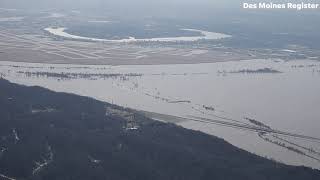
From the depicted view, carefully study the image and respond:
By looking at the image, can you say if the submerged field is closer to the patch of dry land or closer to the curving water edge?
the patch of dry land

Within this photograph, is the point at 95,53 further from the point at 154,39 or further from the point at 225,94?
the point at 225,94

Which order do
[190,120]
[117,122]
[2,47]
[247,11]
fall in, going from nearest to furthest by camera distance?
[117,122], [190,120], [2,47], [247,11]

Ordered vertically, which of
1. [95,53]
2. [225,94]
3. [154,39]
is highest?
[154,39]

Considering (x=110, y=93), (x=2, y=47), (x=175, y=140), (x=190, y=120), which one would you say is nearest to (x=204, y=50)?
(x=2, y=47)

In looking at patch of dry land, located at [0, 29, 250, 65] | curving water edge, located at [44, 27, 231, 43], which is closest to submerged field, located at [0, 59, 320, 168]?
patch of dry land, located at [0, 29, 250, 65]

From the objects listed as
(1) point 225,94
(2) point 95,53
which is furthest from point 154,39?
(1) point 225,94

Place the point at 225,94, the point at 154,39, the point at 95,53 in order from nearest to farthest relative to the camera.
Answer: the point at 225,94 → the point at 95,53 → the point at 154,39

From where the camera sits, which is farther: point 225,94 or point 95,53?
point 95,53

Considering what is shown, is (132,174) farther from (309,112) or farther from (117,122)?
(309,112)

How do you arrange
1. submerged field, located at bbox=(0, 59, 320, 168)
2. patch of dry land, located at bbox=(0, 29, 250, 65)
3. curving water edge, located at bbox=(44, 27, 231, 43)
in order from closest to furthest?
submerged field, located at bbox=(0, 59, 320, 168) → patch of dry land, located at bbox=(0, 29, 250, 65) → curving water edge, located at bbox=(44, 27, 231, 43)
